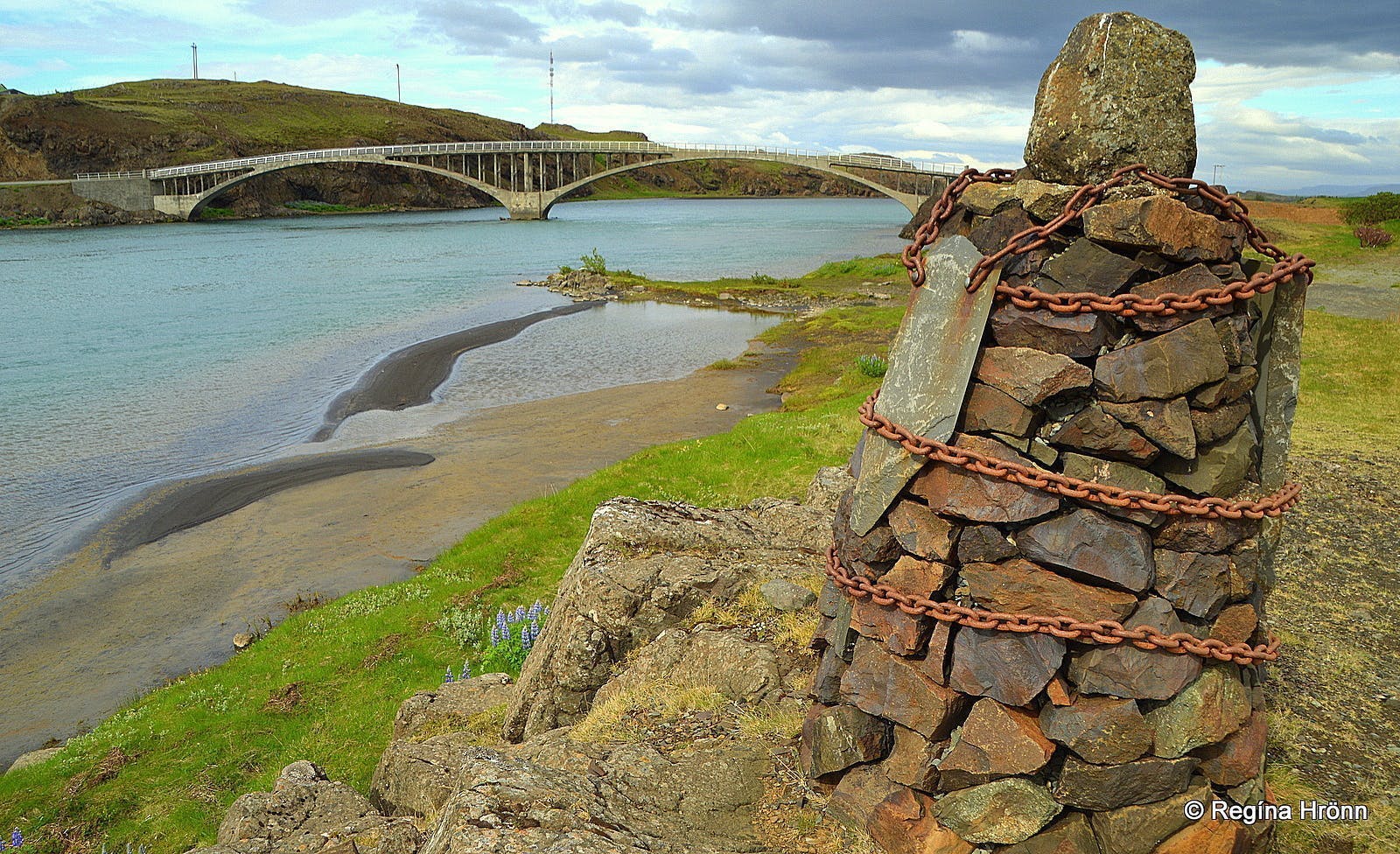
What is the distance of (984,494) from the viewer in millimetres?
5328

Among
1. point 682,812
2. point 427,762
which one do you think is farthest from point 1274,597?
point 427,762

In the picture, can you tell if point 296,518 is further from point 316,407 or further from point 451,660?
point 316,407

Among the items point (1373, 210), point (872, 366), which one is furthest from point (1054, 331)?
point (1373, 210)

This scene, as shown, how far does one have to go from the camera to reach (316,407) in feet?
117

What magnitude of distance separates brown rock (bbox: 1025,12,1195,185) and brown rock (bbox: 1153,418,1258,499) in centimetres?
172

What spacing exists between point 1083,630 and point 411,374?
39209 millimetres

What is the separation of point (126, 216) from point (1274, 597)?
535 feet

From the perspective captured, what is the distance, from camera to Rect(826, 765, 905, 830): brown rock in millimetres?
5703

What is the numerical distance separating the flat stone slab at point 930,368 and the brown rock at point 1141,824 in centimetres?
216

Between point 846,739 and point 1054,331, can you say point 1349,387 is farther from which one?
point 846,739

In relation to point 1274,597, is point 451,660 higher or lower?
lower

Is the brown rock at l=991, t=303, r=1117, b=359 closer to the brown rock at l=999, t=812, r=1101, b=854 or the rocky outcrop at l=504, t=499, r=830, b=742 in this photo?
the brown rock at l=999, t=812, r=1101, b=854

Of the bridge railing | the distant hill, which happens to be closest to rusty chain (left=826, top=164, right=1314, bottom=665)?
the distant hill

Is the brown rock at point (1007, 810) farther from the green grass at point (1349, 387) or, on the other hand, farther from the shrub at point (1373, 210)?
the shrub at point (1373, 210)
